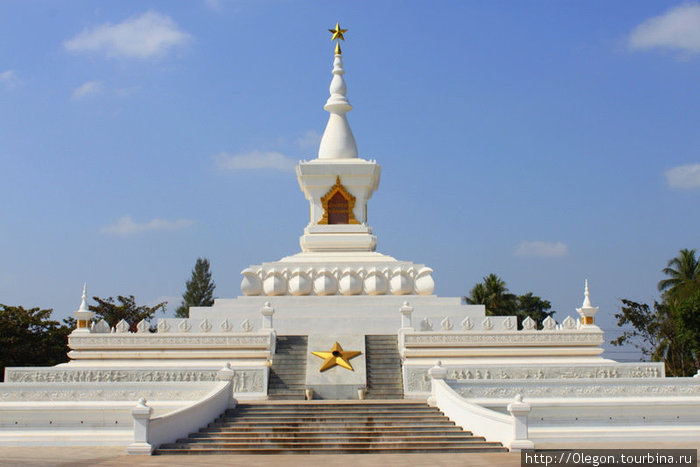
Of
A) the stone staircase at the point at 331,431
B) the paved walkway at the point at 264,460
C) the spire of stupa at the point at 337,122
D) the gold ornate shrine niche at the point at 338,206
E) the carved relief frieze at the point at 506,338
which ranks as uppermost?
the spire of stupa at the point at 337,122

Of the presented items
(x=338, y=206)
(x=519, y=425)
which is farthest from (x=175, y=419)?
(x=338, y=206)

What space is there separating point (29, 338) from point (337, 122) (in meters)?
19.6

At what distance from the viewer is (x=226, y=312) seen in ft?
103

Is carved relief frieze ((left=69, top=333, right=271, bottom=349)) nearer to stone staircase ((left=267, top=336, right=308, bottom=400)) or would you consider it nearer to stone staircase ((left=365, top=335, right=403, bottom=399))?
stone staircase ((left=267, top=336, right=308, bottom=400))

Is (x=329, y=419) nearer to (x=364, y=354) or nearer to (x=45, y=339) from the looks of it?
(x=364, y=354)

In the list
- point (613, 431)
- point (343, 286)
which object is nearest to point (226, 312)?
point (343, 286)

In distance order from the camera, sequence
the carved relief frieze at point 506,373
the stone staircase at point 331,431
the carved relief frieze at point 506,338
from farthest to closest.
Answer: the carved relief frieze at point 506,338 → the carved relief frieze at point 506,373 → the stone staircase at point 331,431

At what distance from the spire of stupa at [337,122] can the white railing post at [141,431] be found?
22200mm

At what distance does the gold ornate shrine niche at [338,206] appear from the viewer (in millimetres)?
37375

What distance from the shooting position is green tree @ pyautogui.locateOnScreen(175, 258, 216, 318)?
2601 inches

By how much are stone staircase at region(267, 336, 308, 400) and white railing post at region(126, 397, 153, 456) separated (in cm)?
676

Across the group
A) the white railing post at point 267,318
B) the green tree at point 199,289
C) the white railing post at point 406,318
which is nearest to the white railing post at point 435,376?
the white railing post at point 406,318

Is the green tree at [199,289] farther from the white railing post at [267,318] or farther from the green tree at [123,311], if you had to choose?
the white railing post at [267,318]

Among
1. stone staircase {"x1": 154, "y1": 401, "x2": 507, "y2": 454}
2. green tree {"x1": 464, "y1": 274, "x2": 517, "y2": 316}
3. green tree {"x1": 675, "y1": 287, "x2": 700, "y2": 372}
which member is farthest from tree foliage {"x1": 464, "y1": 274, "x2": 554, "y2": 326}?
stone staircase {"x1": 154, "y1": 401, "x2": 507, "y2": 454}
